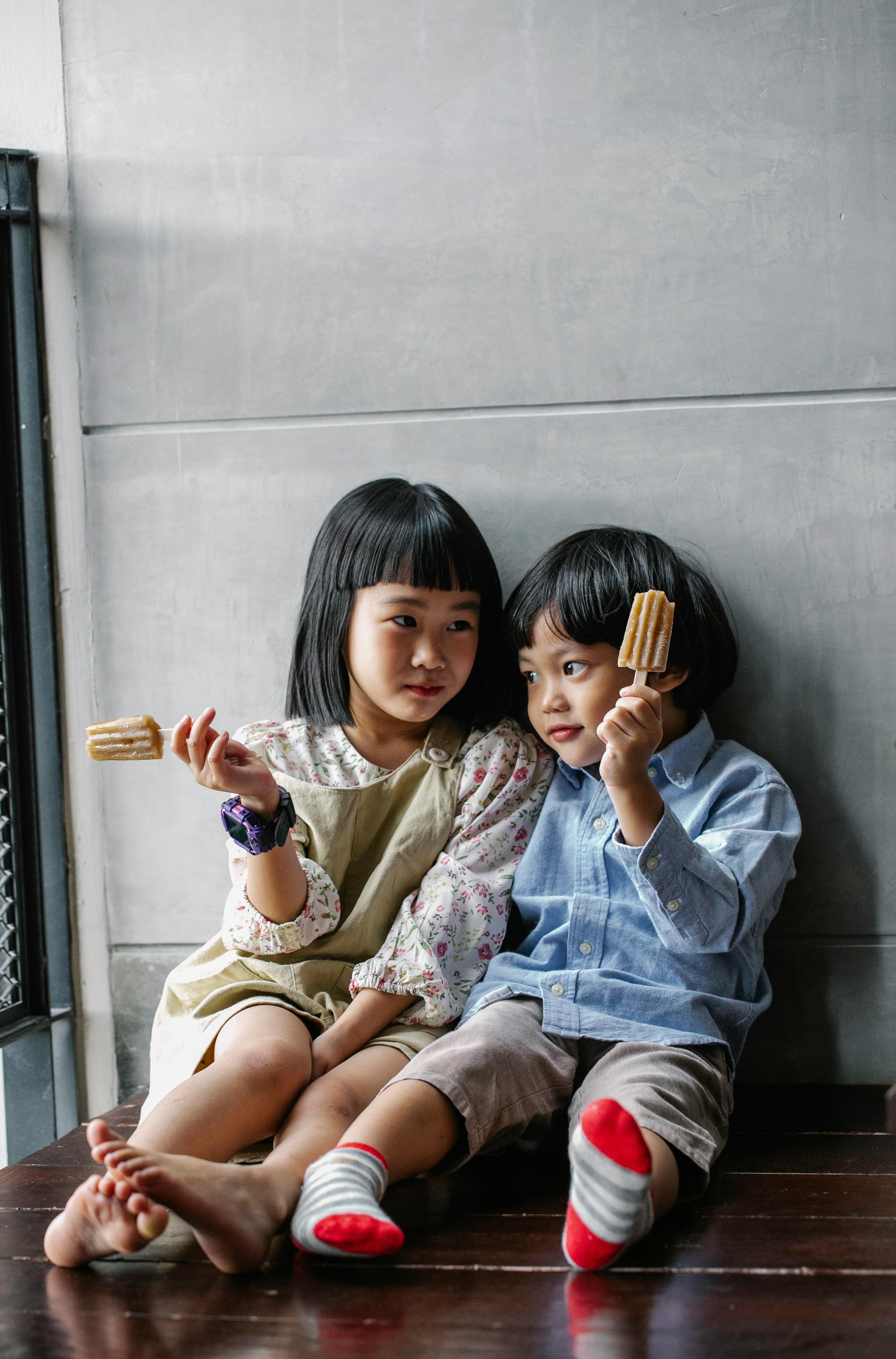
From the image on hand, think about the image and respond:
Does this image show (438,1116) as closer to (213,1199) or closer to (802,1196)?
(213,1199)

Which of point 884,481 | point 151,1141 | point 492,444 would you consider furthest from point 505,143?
point 151,1141

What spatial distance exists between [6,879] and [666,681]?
1.58 metres

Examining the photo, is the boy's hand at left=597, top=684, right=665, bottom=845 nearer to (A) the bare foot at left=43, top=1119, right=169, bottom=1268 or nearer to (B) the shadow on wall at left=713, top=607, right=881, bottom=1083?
(B) the shadow on wall at left=713, top=607, right=881, bottom=1083

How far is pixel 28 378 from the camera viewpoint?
255 centimetres

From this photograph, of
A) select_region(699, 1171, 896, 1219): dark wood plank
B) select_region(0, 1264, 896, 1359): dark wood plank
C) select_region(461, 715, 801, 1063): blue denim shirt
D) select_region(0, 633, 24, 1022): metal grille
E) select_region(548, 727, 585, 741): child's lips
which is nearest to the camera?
select_region(0, 1264, 896, 1359): dark wood plank

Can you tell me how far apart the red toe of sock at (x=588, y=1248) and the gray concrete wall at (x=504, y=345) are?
1.01m

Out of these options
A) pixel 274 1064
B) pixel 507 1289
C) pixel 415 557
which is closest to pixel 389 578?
pixel 415 557

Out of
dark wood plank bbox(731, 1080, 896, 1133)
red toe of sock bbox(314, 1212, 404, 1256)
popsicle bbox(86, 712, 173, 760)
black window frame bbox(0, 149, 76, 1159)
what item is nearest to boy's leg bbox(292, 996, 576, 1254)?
red toe of sock bbox(314, 1212, 404, 1256)

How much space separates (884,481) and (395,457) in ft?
3.47

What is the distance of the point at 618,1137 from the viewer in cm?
144

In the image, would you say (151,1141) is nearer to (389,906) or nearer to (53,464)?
(389,906)

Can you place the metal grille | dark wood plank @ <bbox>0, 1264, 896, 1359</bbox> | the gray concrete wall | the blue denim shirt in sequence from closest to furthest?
dark wood plank @ <bbox>0, 1264, 896, 1359</bbox>, the blue denim shirt, the gray concrete wall, the metal grille

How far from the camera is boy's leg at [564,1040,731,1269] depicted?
143 centimetres

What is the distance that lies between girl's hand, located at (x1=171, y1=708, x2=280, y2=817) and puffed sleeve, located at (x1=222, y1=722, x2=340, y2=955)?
11 cm
